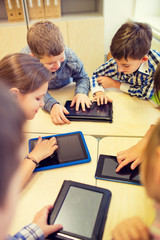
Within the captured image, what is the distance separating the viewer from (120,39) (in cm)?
116

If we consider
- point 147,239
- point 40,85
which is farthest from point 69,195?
point 40,85

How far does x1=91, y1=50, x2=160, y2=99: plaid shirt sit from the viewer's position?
125 cm

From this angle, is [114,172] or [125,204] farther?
[114,172]

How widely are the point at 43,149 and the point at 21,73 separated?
339 millimetres

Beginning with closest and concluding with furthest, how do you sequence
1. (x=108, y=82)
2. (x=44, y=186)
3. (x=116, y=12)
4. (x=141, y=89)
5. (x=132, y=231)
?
(x=132, y=231)
(x=44, y=186)
(x=141, y=89)
(x=108, y=82)
(x=116, y=12)

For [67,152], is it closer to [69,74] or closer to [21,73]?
[21,73]

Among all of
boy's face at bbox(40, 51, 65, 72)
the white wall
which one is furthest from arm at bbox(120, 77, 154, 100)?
the white wall

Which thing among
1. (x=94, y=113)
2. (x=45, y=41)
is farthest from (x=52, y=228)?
(x=45, y=41)

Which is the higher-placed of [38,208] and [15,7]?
[15,7]

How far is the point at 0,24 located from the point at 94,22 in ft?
3.56

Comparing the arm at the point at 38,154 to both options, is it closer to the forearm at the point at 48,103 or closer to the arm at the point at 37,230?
the arm at the point at 37,230

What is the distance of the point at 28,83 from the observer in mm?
882

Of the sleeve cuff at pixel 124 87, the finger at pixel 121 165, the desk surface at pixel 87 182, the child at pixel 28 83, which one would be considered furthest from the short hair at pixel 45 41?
the finger at pixel 121 165

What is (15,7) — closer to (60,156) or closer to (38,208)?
(60,156)
